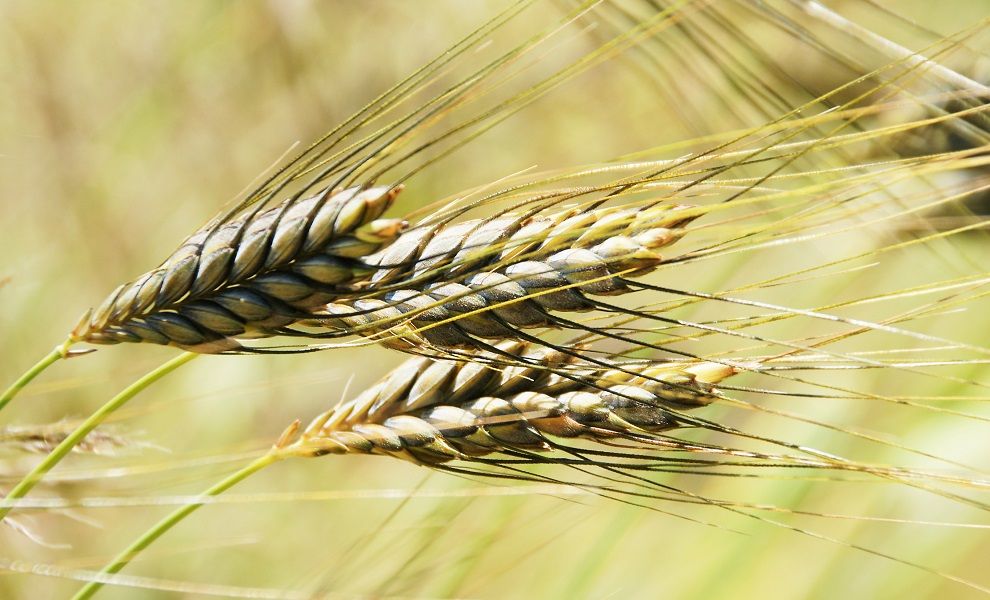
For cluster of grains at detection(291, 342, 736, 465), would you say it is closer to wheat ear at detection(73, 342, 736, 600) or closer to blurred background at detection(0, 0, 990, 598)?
wheat ear at detection(73, 342, 736, 600)

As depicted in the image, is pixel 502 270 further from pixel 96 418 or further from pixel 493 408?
pixel 96 418

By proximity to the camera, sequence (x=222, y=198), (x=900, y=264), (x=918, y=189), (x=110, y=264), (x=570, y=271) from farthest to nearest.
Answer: (x=222, y=198) < (x=110, y=264) < (x=900, y=264) < (x=918, y=189) < (x=570, y=271)

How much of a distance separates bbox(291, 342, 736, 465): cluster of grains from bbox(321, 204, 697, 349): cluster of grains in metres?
0.03

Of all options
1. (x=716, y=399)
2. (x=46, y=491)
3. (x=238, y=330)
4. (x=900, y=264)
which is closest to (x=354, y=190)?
(x=238, y=330)

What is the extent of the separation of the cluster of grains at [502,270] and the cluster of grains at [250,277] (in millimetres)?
25

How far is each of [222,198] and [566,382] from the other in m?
1.30

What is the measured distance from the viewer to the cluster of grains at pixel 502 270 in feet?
1.31

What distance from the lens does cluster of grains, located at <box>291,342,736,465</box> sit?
0.44 m

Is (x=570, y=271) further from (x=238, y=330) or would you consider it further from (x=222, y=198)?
(x=222, y=198)

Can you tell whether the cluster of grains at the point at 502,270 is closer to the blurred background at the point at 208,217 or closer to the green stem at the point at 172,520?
the green stem at the point at 172,520

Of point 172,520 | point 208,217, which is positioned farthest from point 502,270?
point 208,217

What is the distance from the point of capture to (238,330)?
16.9 inches

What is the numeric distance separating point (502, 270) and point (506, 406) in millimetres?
84

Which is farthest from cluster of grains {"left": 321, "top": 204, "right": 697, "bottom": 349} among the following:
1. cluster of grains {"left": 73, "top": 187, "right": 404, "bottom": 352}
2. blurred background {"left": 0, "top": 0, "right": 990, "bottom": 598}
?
blurred background {"left": 0, "top": 0, "right": 990, "bottom": 598}
